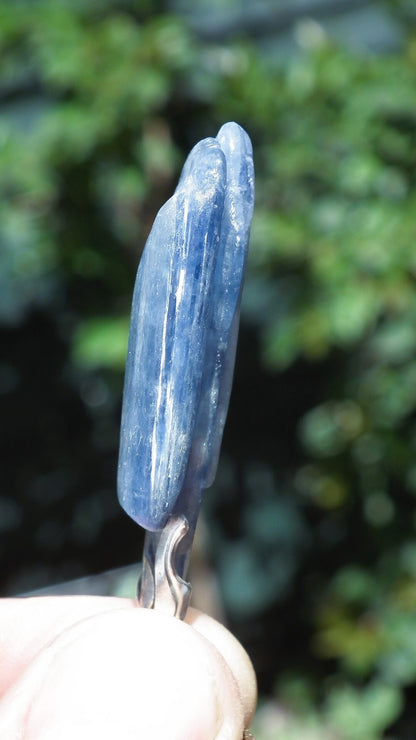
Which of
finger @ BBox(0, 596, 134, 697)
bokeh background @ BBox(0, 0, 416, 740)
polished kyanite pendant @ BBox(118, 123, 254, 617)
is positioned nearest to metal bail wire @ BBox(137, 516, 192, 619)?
polished kyanite pendant @ BBox(118, 123, 254, 617)

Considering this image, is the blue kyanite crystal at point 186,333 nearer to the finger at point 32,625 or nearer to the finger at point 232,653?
the finger at point 232,653

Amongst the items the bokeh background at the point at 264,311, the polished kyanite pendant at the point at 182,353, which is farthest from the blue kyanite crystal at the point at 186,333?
the bokeh background at the point at 264,311

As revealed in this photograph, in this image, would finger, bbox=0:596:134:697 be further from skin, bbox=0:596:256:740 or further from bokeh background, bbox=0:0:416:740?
bokeh background, bbox=0:0:416:740

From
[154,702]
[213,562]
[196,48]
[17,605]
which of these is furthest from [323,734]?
[196,48]

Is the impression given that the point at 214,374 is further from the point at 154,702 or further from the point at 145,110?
the point at 145,110

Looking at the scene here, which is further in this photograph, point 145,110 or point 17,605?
point 145,110

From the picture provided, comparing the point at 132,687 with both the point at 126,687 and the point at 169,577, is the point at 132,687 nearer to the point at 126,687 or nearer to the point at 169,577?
the point at 126,687
